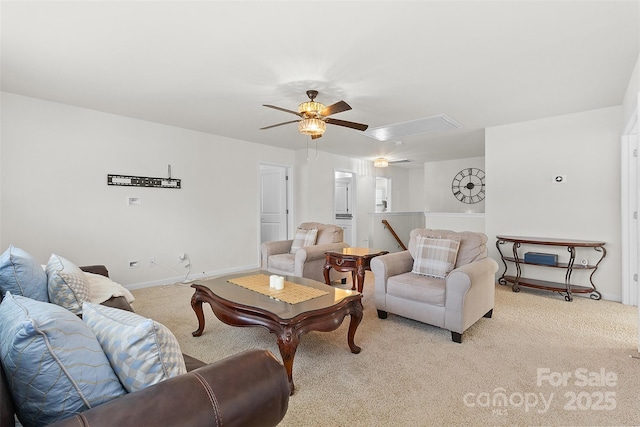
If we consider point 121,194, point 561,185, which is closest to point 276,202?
point 121,194

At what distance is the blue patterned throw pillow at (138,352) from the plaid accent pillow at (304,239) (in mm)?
3507

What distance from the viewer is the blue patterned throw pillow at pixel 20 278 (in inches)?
59.7

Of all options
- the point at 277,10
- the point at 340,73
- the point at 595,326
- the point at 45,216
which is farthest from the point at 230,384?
the point at 45,216

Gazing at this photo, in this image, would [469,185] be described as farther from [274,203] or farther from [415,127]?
[274,203]

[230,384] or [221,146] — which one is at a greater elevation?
[221,146]

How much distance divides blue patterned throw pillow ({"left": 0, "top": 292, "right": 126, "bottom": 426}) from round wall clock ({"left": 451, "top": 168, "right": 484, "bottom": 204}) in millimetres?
8006

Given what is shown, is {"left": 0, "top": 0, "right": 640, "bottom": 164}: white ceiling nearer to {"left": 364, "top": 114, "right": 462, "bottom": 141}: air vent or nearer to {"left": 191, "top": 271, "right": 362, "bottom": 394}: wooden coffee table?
{"left": 364, "top": 114, "right": 462, "bottom": 141}: air vent

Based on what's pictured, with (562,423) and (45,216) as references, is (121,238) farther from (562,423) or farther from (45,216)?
(562,423)

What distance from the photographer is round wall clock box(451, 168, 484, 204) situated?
7570mm

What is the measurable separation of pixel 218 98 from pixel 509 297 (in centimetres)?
414

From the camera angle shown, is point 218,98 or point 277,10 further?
point 218,98

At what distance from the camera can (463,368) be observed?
7.35ft

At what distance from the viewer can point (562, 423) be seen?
1.69 meters

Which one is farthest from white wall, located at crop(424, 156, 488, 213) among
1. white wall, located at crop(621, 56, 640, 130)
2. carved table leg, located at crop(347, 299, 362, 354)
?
carved table leg, located at crop(347, 299, 362, 354)
